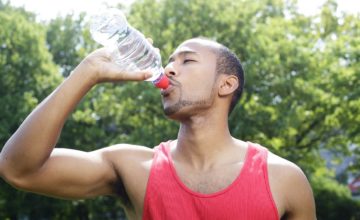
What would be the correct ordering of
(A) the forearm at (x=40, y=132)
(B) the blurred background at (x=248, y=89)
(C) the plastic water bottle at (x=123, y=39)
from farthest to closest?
(B) the blurred background at (x=248, y=89) → (C) the plastic water bottle at (x=123, y=39) → (A) the forearm at (x=40, y=132)

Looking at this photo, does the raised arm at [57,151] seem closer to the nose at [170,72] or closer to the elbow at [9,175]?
the elbow at [9,175]

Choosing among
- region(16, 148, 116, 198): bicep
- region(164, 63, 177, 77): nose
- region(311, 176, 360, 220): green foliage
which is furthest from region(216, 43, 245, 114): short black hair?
region(311, 176, 360, 220): green foliage

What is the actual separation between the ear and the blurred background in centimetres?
1254

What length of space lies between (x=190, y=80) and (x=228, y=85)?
32 centimetres

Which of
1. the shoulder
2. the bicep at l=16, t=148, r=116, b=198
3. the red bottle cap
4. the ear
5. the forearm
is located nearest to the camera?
the forearm

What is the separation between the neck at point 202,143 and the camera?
3406mm

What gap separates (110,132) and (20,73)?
3690 millimetres

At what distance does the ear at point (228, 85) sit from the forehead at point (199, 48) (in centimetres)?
17

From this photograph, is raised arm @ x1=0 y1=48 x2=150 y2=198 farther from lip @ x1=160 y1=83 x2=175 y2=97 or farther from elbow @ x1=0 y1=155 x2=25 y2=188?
lip @ x1=160 y1=83 x2=175 y2=97

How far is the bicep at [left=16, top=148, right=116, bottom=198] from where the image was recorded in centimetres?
306

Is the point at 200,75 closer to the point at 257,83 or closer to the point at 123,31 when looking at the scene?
the point at 123,31

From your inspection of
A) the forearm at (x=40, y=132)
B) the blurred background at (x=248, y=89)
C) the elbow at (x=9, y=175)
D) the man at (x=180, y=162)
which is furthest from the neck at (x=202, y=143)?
the blurred background at (x=248, y=89)

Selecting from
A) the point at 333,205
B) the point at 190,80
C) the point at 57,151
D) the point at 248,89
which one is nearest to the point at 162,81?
the point at 190,80

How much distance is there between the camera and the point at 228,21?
17594mm
